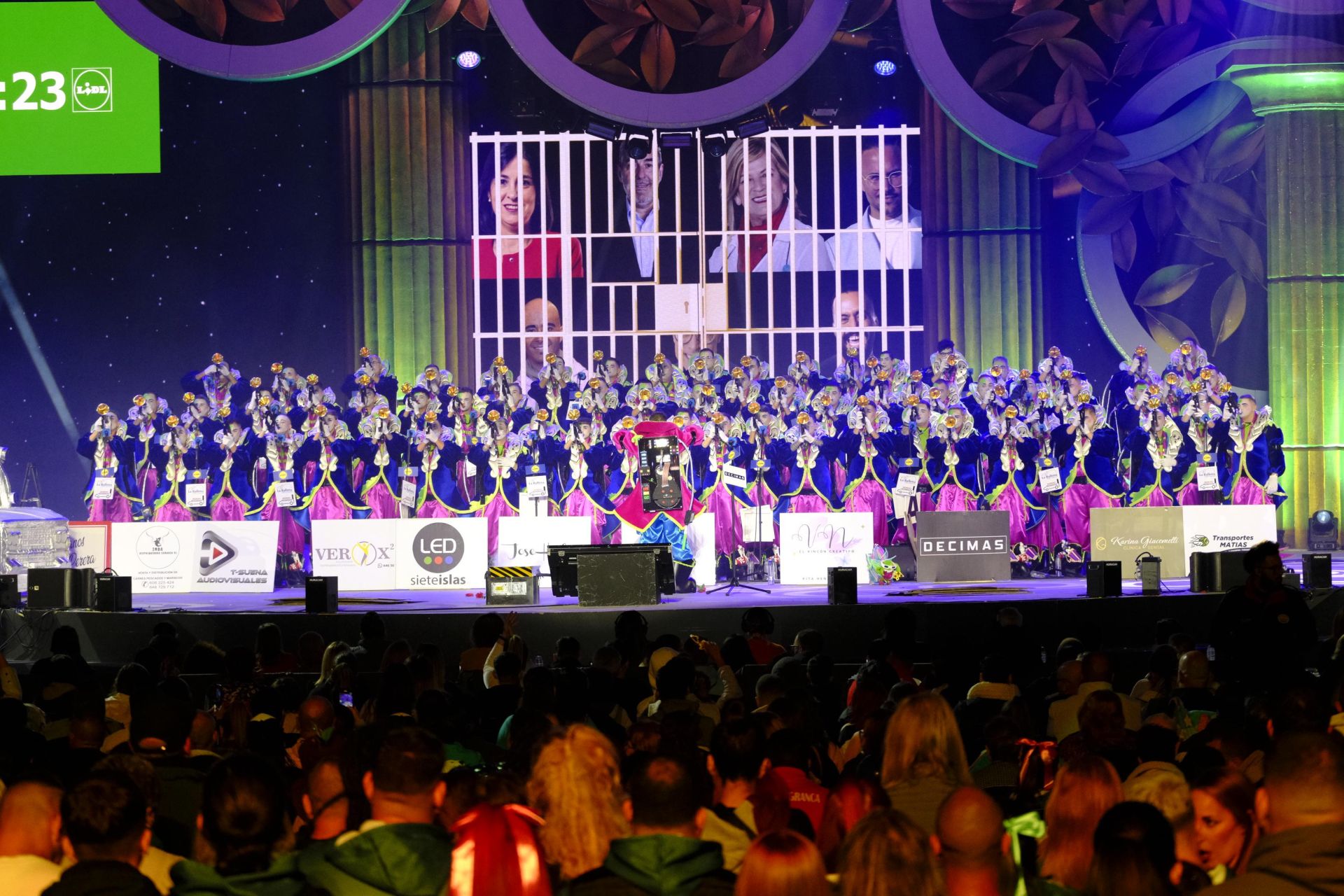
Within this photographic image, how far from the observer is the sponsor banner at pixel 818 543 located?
1200 cm

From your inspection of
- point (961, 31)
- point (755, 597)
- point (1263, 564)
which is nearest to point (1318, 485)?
point (961, 31)

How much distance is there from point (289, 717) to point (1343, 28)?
46.5ft

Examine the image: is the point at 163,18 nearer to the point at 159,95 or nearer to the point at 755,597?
the point at 159,95

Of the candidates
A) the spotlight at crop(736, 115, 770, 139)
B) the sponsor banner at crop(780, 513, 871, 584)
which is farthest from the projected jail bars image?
the sponsor banner at crop(780, 513, 871, 584)

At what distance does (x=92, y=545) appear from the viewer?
12117 mm

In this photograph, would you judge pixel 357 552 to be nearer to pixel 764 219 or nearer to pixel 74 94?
pixel 764 219

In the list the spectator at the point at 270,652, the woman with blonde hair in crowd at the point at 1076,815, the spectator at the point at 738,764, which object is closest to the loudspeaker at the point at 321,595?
A: the spectator at the point at 270,652

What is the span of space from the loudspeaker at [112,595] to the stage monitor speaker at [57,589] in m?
0.27

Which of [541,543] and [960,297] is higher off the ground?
[960,297]

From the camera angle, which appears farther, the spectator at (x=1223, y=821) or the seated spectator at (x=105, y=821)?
the spectator at (x=1223, y=821)

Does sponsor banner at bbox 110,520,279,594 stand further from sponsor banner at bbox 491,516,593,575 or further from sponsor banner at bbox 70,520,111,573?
sponsor banner at bbox 491,516,593,575

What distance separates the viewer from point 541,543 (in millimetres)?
12164

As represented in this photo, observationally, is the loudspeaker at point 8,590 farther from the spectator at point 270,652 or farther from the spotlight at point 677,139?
the spotlight at point 677,139

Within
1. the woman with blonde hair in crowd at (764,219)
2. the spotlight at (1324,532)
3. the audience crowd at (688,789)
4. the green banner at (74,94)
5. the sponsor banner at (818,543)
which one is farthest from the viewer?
the woman with blonde hair in crowd at (764,219)
